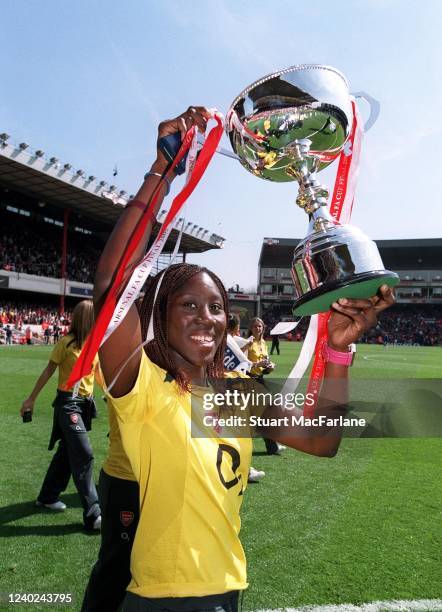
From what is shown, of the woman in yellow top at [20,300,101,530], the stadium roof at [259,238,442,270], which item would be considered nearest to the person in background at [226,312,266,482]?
the woman in yellow top at [20,300,101,530]

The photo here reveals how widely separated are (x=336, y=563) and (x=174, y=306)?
104 inches

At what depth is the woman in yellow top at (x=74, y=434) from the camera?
398 centimetres

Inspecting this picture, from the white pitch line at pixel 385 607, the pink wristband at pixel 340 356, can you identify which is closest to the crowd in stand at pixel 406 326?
the white pitch line at pixel 385 607

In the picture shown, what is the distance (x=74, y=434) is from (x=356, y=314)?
3.18 metres

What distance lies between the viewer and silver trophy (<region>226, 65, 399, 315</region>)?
1.44 metres

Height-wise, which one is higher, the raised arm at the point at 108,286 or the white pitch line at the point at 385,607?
the raised arm at the point at 108,286

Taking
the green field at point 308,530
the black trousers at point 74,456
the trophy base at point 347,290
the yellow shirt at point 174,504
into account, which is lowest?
the green field at point 308,530

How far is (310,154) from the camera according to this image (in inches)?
68.3

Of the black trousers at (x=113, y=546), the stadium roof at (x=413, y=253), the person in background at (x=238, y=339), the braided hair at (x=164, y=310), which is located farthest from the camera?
the stadium roof at (x=413, y=253)

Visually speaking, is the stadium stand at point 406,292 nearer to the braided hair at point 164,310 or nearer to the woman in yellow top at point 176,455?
the braided hair at point 164,310

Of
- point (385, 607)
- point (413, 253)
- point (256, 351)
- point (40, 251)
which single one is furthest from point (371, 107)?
point (413, 253)

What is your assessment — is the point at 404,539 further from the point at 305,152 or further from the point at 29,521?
the point at 305,152

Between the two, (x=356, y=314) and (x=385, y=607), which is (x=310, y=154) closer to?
(x=356, y=314)

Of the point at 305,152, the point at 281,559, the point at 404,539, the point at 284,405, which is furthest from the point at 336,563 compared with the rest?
the point at 305,152
